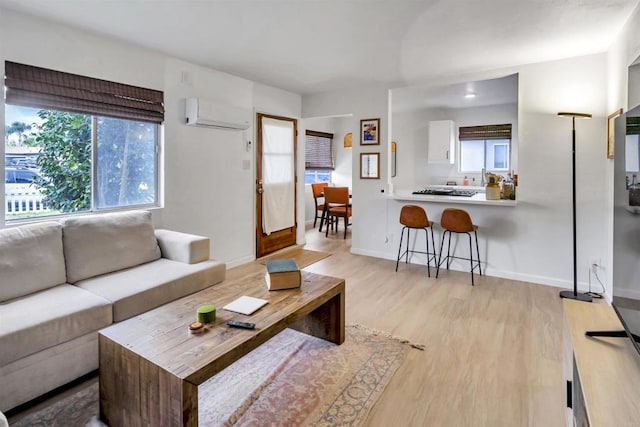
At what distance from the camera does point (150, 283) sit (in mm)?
2412

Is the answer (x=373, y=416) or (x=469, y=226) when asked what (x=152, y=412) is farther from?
(x=469, y=226)

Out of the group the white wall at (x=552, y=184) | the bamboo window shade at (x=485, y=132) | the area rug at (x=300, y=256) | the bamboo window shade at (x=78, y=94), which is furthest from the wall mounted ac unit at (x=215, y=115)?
the bamboo window shade at (x=485, y=132)

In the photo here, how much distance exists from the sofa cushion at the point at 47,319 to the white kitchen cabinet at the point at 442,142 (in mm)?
5821

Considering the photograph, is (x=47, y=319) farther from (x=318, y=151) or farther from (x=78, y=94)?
(x=318, y=151)

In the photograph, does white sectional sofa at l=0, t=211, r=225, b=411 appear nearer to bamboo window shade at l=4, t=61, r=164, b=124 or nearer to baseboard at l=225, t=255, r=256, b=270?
bamboo window shade at l=4, t=61, r=164, b=124

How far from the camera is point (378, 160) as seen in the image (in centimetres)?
473

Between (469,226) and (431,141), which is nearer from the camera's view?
(469,226)

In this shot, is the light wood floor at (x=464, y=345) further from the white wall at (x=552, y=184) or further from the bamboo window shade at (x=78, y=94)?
the bamboo window shade at (x=78, y=94)

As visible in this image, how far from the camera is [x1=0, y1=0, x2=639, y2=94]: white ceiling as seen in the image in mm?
2439

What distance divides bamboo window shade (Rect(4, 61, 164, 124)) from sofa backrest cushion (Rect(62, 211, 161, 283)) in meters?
0.90

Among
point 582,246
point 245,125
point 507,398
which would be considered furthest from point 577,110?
point 245,125

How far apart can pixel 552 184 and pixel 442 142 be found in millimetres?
3015

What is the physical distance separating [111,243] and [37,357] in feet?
3.37

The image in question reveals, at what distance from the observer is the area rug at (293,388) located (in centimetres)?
170
